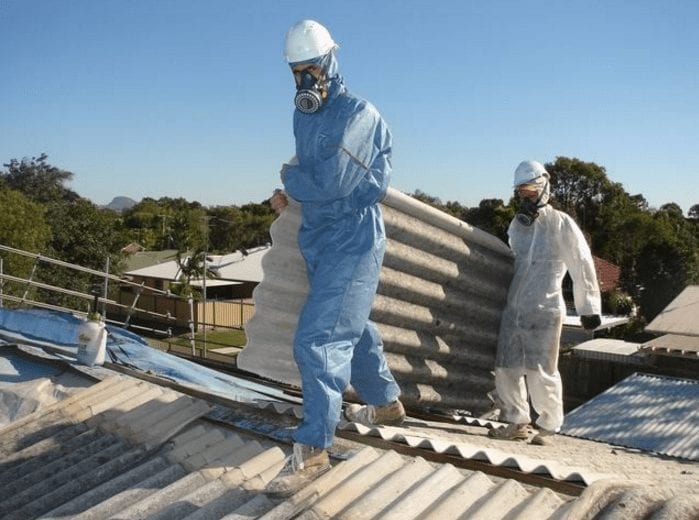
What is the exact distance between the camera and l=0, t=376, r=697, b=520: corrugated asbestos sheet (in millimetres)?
2250

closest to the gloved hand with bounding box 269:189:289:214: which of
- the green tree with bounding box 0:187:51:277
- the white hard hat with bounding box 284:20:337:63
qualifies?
the white hard hat with bounding box 284:20:337:63

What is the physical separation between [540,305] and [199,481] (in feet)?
6.99

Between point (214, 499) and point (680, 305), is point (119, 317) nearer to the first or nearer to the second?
point (680, 305)

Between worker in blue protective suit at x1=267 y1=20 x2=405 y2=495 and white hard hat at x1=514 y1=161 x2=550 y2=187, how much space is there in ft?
3.89

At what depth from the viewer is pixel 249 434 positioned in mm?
3021

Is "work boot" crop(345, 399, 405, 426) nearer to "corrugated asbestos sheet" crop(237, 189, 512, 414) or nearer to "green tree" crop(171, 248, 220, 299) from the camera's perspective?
"corrugated asbestos sheet" crop(237, 189, 512, 414)

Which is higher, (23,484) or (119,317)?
(23,484)

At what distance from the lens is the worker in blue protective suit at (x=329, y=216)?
8.50 ft

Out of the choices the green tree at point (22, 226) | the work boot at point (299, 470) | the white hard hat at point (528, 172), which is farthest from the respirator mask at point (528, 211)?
the green tree at point (22, 226)

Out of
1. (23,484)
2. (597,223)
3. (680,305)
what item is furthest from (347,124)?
(597,223)

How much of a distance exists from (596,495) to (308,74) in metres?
1.83

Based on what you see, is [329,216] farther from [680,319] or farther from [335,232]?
[680,319]

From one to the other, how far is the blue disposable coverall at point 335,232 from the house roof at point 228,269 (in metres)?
23.4

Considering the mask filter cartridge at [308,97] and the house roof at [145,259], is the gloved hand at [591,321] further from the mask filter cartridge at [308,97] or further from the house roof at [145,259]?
the house roof at [145,259]
